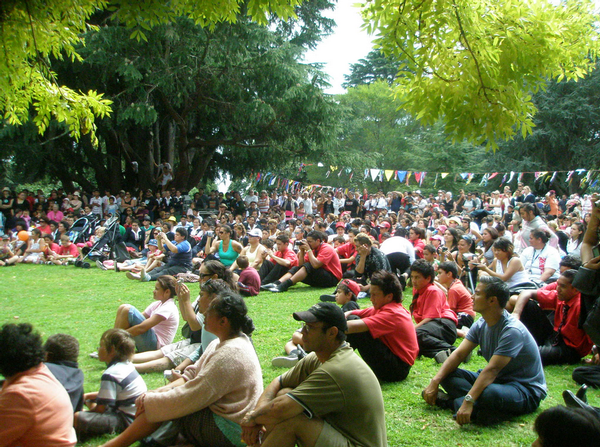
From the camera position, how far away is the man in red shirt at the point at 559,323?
17.8ft

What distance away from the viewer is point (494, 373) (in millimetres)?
4000

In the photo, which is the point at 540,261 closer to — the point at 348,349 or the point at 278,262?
the point at 278,262

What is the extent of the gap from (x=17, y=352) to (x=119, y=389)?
112 centimetres

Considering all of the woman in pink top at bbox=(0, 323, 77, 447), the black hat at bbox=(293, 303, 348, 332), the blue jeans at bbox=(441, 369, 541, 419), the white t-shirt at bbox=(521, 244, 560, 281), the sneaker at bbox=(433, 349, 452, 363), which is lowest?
the sneaker at bbox=(433, 349, 452, 363)

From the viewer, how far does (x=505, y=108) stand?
12.6ft

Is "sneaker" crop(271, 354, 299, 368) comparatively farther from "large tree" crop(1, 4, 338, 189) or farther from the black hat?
"large tree" crop(1, 4, 338, 189)

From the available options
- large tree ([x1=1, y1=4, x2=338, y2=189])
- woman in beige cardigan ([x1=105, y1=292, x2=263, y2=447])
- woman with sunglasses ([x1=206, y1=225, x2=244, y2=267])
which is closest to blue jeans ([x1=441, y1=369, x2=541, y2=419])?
woman in beige cardigan ([x1=105, y1=292, x2=263, y2=447])

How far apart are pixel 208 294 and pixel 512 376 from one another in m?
2.66

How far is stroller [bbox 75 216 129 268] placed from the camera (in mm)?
13648

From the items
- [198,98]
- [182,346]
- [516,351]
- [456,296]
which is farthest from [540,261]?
[198,98]

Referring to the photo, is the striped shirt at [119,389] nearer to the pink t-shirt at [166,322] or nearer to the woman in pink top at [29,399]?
the woman in pink top at [29,399]

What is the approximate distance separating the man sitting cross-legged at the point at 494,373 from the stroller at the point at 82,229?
13.5 metres

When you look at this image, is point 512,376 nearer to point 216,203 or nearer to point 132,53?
point 132,53

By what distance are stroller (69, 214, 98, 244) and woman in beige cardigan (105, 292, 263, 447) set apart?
12.9 metres
